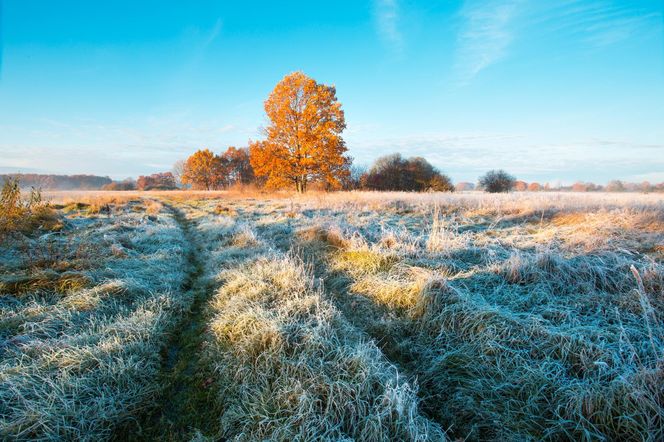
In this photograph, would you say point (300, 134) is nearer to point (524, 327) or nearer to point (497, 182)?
point (524, 327)

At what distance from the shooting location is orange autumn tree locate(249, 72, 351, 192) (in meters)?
22.2

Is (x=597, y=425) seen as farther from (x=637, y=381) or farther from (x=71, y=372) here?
(x=71, y=372)

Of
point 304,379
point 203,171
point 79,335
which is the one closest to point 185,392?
point 304,379

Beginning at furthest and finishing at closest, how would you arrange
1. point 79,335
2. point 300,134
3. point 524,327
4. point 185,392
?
point 300,134
point 79,335
point 524,327
point 185,392

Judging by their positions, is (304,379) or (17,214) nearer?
(304,379)

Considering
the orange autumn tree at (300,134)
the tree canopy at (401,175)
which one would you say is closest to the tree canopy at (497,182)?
the tree canopy at (401,175)

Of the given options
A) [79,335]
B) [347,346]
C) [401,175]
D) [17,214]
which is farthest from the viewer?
[401,175]

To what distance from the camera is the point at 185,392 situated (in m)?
3.13

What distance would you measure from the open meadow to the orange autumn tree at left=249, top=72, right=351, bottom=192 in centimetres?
1717

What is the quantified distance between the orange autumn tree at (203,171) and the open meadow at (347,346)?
48542 millimetres

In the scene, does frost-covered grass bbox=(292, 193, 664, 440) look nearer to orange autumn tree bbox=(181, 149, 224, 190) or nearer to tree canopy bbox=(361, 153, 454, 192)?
tree canopy bbox=(361, 153, 454, 192)

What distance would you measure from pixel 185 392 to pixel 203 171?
53786mm

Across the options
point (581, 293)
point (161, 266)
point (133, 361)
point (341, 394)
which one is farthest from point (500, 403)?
point (161, 266)

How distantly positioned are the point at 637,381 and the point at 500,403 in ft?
3.59
